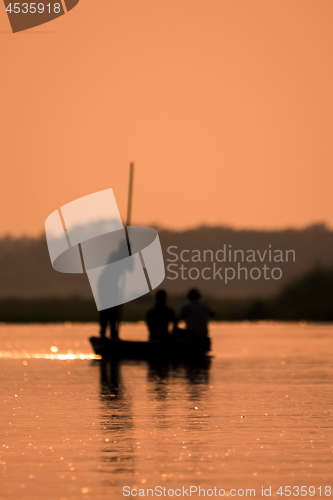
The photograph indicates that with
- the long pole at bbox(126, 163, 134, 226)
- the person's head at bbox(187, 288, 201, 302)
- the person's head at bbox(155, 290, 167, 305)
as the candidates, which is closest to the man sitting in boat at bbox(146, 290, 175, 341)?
the person's head at bbox(155, 290, 167, 305)

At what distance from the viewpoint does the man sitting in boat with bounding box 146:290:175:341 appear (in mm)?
24031

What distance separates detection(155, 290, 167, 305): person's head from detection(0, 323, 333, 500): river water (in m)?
5.06

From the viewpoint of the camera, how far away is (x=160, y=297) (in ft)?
78.7

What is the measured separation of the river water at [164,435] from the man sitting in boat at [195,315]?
4.40 metres

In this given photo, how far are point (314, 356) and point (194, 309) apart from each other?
16.1 ft

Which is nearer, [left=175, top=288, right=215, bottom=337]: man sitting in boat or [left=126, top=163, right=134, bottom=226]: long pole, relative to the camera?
[left=175, top=288, right=215, bottom=337]: man sitting in boat

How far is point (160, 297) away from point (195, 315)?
1.04 metres

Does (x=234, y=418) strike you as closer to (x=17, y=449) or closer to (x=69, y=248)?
(x=17, y=449)

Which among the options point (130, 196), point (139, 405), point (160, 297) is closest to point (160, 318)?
point (160, 297)

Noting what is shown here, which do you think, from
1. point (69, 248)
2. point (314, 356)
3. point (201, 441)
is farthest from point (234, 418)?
point (69, 248)

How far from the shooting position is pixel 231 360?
950 inches

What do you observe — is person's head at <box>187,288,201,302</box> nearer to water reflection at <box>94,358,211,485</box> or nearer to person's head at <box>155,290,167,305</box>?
person's head at <box>155,290,167,305</box>

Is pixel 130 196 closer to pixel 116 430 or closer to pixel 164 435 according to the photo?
pixel 116 430

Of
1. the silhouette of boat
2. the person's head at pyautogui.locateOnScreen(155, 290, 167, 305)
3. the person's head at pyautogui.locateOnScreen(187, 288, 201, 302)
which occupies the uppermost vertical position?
the person's head at pyautogui.locateOnScreen(187, 288, 201, 302)
